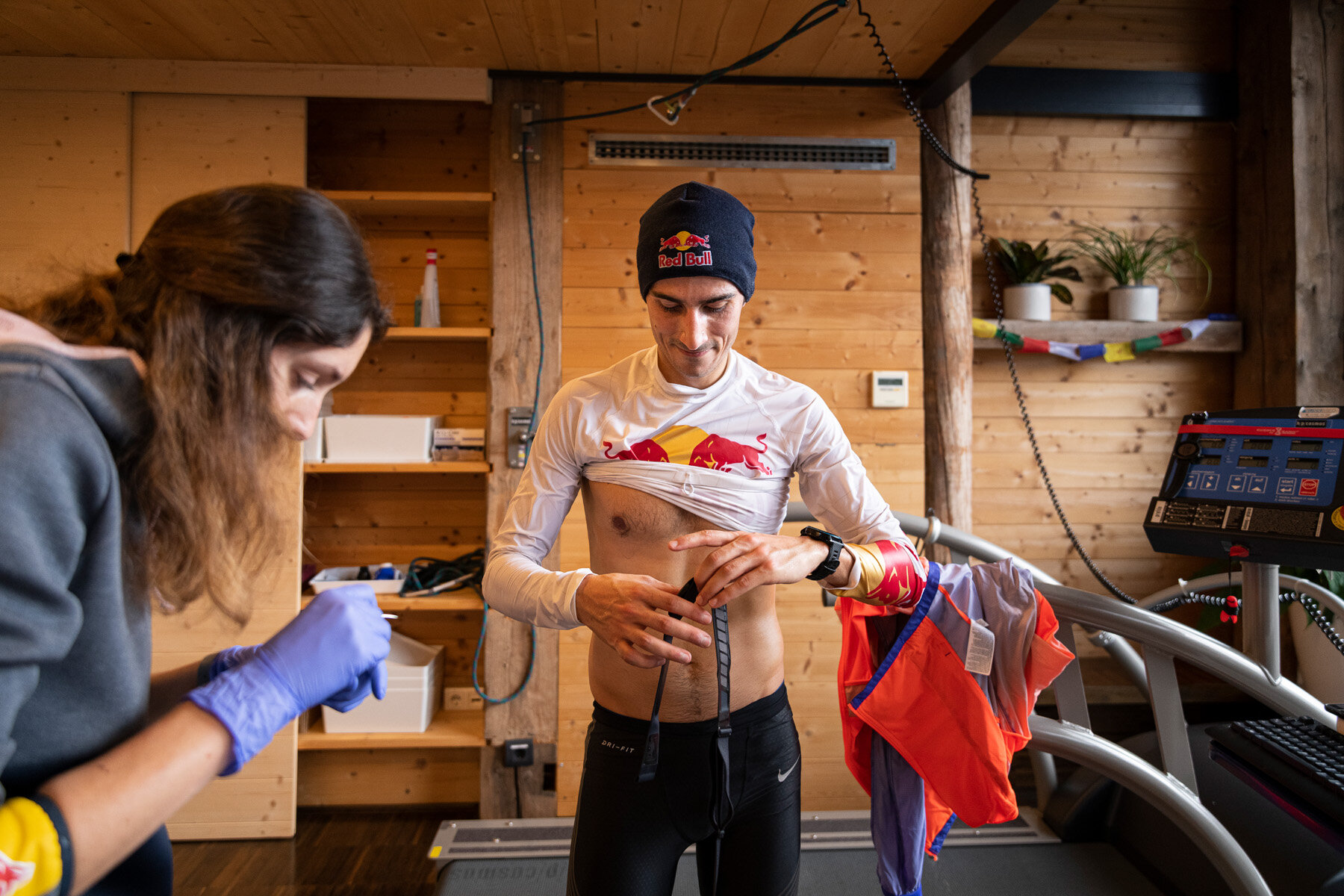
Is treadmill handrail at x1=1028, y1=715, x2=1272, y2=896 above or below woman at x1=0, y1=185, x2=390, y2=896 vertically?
below

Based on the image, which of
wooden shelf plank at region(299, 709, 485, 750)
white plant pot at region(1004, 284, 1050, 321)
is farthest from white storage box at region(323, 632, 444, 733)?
white plant pot at region(1004, 284, 1050, 321)

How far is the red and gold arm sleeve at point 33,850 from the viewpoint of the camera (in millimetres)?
607

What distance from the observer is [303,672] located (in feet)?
2.79

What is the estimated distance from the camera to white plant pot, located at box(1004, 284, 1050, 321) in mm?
3486

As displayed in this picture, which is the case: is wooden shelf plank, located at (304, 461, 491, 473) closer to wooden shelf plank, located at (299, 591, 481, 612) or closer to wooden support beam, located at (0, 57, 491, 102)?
wooden shelf plank, located at (299, 591, 481, 612)

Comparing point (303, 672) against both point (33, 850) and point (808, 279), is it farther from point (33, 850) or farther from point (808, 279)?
point (808, 279)

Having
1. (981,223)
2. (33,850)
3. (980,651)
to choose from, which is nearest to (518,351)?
(981,223)

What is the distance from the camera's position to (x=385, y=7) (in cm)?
257

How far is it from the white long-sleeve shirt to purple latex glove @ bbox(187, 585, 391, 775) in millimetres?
498

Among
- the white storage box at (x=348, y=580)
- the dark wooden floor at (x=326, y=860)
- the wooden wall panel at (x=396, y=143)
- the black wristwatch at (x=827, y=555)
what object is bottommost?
the dark wooden floor at (x=326, y=860)

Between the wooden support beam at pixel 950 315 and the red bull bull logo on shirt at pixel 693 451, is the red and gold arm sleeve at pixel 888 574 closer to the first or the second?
the red bull bull logo on shirt at pixel 693 451

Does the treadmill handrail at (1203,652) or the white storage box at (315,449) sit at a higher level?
the white storage box at (315,449)

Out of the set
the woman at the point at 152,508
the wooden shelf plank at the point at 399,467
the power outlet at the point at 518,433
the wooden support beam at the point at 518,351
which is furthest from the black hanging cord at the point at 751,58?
the woman at the point at 152,508

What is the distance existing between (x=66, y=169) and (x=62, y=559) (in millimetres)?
3113
